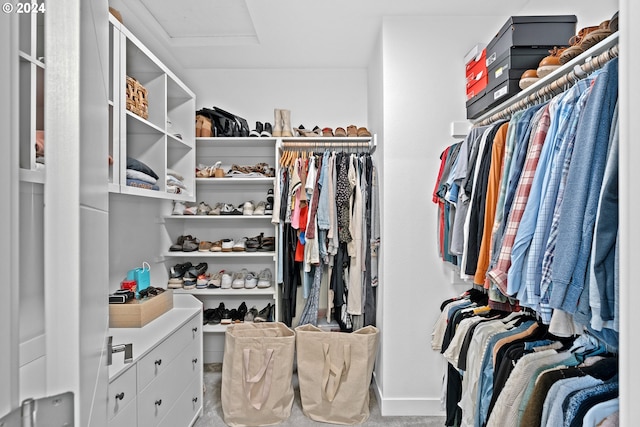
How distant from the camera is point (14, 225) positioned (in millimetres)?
256

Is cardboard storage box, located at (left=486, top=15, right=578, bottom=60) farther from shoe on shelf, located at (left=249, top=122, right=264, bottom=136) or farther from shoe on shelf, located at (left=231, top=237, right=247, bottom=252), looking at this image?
shoe on shelf, located at (left=231, top=237, right=247, bottom=252)

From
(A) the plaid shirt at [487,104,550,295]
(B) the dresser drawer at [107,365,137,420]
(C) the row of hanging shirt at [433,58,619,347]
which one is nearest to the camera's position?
(C) the row of hanging shirt at [433,58,619,347]

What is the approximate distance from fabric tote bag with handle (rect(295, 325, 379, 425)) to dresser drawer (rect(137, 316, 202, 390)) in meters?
0.63

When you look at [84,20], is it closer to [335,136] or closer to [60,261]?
[60,261]

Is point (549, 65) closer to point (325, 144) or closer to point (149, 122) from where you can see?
point (325, 144)

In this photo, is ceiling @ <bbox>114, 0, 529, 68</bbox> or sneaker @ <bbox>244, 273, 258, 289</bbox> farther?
sneaker @ <bbox>244, 273, 258, 289</bbox>

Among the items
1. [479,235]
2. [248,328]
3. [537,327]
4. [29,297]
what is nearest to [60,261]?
[29,297]

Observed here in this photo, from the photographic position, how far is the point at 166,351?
6.75ft

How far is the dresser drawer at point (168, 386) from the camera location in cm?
183

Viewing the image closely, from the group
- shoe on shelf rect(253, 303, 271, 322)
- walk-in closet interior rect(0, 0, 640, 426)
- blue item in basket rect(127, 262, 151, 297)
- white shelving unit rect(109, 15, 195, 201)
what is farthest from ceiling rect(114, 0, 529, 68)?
shoe on shelf rect(253, 303, 271, 322)

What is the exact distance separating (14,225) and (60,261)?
5cm

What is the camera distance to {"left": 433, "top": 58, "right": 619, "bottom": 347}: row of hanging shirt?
0.96 metres

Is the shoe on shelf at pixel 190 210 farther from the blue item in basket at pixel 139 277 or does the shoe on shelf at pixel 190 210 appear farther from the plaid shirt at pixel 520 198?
the plaid shirt at pixel 520 198

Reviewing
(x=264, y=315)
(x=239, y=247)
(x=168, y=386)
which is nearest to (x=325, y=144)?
(x=239, y=247)
